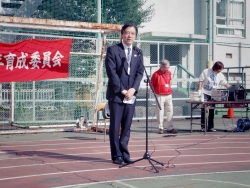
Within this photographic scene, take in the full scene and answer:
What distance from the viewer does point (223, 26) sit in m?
26.1

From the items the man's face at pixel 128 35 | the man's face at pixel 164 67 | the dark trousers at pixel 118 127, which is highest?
the man's face at pixel 128 35

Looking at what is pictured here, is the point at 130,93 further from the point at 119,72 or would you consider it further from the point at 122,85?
the point at 119,72

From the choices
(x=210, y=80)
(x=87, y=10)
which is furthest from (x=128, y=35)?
(x=87, y=10)

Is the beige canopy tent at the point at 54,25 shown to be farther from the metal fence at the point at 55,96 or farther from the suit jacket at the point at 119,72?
the suit jacket at the point at 119,72

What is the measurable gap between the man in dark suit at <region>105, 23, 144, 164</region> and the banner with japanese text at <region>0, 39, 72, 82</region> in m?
4.81

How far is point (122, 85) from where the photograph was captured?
24.0 ft

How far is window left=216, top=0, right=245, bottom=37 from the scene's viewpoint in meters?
26.3

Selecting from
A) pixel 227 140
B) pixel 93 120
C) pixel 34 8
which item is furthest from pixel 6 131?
pixel 34 8

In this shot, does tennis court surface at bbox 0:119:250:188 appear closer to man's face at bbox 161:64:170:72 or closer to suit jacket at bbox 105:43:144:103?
suit jacket at bbox 105:43:144:103

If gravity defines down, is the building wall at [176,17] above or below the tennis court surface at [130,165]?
above

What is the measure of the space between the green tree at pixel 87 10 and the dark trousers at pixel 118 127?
439 inches

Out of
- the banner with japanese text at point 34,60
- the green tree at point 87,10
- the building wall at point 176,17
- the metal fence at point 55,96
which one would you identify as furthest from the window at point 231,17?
the banner with japanese text at point 34,60

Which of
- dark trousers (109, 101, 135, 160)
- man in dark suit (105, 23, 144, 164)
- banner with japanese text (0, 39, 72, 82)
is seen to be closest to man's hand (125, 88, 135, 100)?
man in dark suit (105, 23, 144, 164)

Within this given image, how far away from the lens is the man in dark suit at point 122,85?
7293 mm
